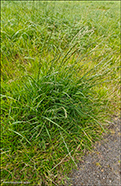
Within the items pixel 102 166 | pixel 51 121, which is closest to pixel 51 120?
pixel 51 121

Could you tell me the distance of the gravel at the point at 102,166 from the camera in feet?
4.75

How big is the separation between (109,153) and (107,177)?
0.86ft

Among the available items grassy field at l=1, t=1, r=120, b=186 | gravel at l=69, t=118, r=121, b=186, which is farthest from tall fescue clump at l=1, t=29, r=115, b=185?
gravel at l=69, t=118, r=121, b=186

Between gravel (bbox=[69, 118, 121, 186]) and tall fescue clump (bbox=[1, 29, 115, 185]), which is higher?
tall fescue clump (bbox=[1, 29, 115, 185])

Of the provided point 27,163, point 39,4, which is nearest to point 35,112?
point 27,163

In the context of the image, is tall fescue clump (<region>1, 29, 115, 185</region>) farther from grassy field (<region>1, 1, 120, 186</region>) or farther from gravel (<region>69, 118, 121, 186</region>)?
gravel (<region>69, 118, 121, 186</region>)

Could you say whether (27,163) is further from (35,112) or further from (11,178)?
(35,112)

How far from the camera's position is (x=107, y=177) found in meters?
1.48

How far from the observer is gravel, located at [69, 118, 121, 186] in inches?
57.0

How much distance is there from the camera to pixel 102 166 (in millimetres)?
1560

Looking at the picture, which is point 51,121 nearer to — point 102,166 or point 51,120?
point 51,120

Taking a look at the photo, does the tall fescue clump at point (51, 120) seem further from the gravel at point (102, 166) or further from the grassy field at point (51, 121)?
the gravel at point (102, 166)

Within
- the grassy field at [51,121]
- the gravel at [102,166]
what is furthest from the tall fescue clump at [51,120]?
the gravel at [102,166]

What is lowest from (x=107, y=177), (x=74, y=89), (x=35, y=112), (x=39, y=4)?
(x=107, y=177)
